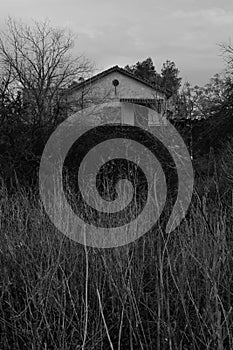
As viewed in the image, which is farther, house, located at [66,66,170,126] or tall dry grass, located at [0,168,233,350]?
house, located at [66,66,170,126]

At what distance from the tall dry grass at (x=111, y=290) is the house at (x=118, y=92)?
6.55 metres

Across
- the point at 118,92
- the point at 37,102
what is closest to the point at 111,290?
the point at 37,102

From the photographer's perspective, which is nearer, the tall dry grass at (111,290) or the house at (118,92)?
the tall dry grass at (111,290)

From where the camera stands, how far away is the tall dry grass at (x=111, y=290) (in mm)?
2398

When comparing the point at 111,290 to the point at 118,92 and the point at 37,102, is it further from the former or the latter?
the point at 118,92

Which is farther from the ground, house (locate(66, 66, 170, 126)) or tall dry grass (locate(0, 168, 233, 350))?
house (locate(66, 66, 170, 126))

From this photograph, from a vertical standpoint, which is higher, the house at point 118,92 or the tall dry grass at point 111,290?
the house at point 118,92

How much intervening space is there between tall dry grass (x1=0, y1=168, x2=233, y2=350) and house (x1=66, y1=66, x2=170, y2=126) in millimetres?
6551

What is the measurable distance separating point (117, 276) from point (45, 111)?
29.4ft

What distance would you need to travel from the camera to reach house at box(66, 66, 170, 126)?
11.2m

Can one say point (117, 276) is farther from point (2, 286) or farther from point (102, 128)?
point (102, 128)

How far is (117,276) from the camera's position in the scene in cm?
267

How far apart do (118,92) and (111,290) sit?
22.3 meters

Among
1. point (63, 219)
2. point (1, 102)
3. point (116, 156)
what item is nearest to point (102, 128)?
point (116, 156)
